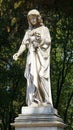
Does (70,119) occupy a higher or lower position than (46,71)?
lower

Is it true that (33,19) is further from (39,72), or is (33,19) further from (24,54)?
(24,54)

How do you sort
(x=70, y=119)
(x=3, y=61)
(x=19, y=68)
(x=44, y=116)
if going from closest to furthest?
(x=44, y=116)
(x=3, y=61)
(x=19, y=68)
(x=70, y=119)

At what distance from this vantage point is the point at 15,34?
1630 centimetres

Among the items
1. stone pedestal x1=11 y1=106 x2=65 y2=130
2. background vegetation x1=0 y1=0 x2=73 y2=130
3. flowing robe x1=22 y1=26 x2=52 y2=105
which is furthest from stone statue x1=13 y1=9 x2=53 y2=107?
background vegetation x1=0 y1=0 x2=73 y2=130

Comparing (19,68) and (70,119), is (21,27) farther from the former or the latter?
(70,119)

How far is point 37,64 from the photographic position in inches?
418

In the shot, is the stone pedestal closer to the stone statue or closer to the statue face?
the stone statue

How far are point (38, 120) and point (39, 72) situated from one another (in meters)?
1.17

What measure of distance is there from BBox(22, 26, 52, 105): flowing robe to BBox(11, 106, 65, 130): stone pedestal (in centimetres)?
27

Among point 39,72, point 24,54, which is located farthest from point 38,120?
point 24,54

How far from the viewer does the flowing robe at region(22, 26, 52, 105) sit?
1039 centimetres

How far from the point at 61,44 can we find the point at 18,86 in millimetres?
3374

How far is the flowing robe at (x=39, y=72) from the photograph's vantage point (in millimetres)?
10391

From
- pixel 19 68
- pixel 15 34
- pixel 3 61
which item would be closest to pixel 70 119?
pixel 19 68
